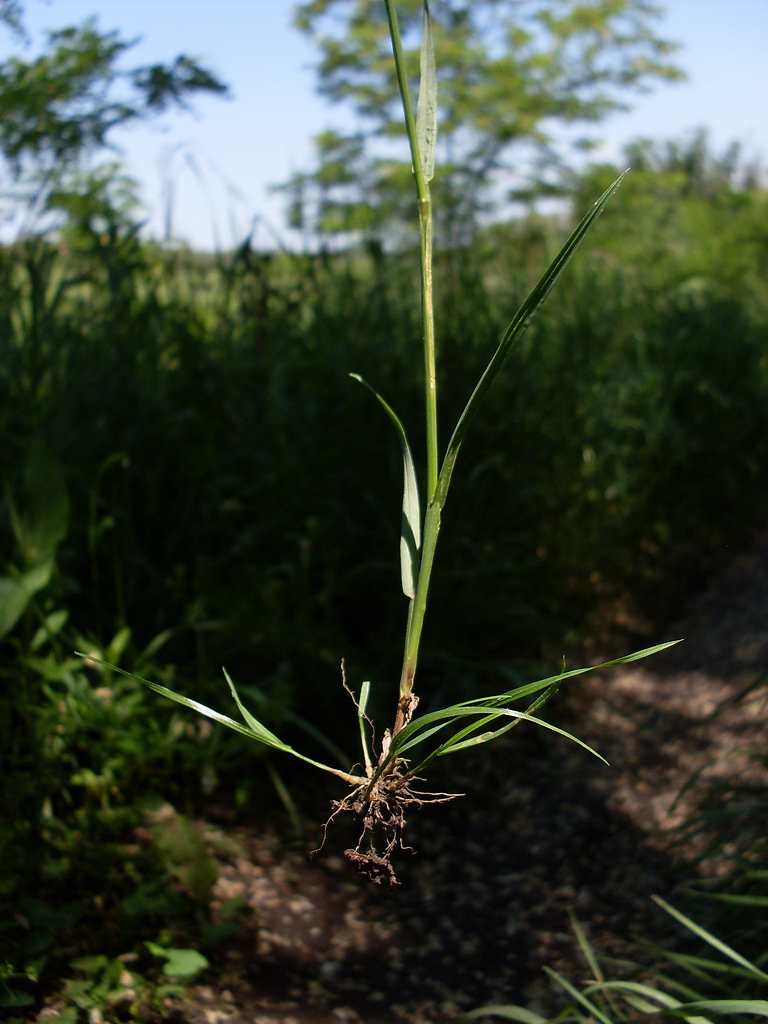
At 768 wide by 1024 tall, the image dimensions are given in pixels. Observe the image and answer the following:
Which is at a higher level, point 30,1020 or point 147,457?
point 147,457

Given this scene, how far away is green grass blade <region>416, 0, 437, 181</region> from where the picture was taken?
0.55 m

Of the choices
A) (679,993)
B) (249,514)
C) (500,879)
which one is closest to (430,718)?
(679,993)

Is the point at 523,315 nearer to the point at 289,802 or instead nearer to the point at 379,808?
the point at 379,808

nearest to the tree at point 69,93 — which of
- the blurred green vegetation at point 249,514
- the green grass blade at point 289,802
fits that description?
the blurred green vegetation at point 249,514

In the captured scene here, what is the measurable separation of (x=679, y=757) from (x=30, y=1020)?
1.39 m

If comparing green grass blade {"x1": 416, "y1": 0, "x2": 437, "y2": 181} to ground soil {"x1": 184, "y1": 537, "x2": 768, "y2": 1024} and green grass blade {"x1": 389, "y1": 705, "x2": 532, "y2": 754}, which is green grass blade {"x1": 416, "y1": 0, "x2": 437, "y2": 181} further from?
ground soil {"x1": 184, "y1": 537, "x2": 768, "y2": 1024}

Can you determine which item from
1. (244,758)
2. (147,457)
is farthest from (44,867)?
(147,457)

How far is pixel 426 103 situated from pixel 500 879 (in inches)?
53.6

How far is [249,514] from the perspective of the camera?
6.30 feet

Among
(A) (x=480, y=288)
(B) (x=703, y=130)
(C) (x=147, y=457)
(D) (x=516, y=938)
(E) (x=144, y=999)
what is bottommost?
(D) (x=516, y=938)

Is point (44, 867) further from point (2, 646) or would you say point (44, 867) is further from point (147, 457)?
point (147, 457)

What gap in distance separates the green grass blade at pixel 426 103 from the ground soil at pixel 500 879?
101cm

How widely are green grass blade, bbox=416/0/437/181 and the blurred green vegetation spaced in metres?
0.89

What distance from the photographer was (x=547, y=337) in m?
2.54
